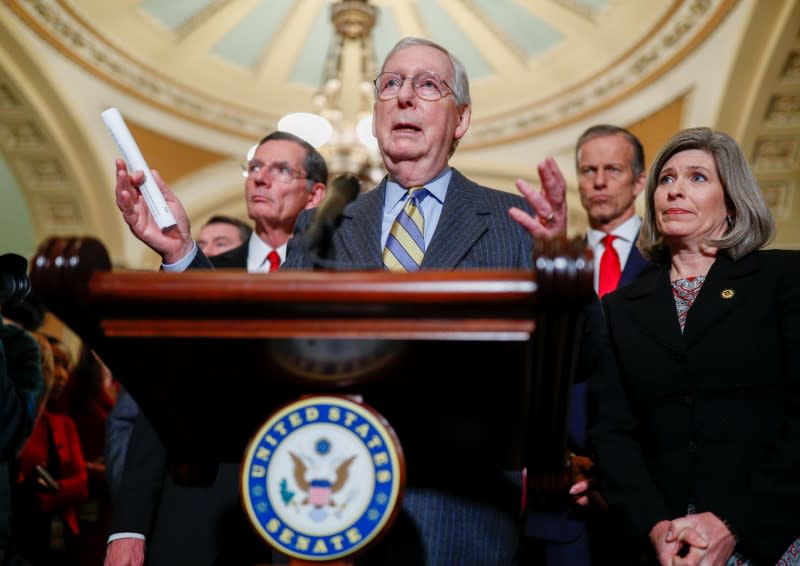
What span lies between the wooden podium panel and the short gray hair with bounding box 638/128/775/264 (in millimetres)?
978

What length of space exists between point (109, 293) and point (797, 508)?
131 cm

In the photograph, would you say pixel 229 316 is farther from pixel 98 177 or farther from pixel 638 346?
pixel 98 177

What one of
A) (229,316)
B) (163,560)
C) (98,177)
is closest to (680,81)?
(98,177)

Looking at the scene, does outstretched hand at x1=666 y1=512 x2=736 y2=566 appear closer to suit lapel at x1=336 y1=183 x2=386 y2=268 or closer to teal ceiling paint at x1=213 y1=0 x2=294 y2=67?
suit lapel at x1=336 y1=183 x2=386 y2=268

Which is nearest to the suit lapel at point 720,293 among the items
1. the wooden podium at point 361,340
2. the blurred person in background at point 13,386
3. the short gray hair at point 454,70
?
the short gray hair at point 454,70

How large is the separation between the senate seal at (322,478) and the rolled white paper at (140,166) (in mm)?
630

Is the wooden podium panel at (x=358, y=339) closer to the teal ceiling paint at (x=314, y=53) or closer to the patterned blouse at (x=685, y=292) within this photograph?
the patterned blouse at (x=685, y=292)

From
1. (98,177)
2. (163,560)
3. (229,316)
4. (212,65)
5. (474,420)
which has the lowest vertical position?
(163,560)

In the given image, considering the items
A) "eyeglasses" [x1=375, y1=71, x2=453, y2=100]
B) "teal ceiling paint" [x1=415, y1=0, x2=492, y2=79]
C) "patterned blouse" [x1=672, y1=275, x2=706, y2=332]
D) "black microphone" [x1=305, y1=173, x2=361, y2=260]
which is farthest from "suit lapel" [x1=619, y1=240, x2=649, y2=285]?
"teal ceiling paint" [x1=415, y1=0, x2=492, y2=79]

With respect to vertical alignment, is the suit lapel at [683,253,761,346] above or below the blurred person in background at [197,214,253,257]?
below

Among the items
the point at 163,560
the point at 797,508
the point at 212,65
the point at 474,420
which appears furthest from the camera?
the point at 212,65

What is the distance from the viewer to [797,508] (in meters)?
1.52

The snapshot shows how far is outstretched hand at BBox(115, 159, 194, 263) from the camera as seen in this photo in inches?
55.2

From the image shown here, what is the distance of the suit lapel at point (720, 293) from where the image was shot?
1.72 metres
